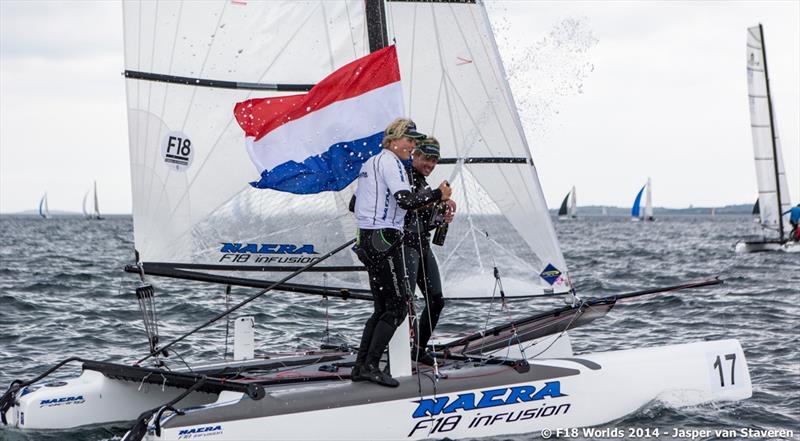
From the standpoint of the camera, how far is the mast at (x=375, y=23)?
693 centimetres

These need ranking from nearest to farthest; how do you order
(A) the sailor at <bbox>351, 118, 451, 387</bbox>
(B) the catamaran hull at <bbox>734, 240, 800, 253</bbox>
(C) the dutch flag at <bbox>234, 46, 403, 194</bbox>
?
(A) the sailor at <bbox>351, 118, 451, 387</bbox> → (C) the dutch flag at <bbox>234, 46, 403, 194</bbox> → (B) the catamaran hull at <bbox>734, 240, 800, 253</bbox>

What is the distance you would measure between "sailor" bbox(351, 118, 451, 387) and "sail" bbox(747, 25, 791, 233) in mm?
26283

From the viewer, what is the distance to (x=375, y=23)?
698 centimetres

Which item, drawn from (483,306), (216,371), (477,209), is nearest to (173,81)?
(216,371)

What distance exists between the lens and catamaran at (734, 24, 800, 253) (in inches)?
1164

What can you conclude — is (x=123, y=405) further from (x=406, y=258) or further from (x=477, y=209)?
(x=477, y=209)

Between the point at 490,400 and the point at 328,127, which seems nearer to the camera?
the point at 490,400

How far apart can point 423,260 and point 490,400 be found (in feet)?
3.34

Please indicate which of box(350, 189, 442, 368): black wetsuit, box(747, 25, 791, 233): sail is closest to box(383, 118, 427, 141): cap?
box(350, 189, 442, 368): black wetsuit

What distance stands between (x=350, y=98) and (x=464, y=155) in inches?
61.8

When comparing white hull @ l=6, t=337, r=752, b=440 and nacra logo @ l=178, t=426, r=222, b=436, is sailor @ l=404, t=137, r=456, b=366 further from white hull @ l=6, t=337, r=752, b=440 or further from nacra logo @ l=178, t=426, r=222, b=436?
nacra logo @ l=178, t=426, r=222, b=436

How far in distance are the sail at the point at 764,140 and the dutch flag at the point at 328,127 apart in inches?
1015

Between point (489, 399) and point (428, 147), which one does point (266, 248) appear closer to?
point (428, 147)

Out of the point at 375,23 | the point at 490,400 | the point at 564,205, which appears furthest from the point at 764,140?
the point at 564,205
